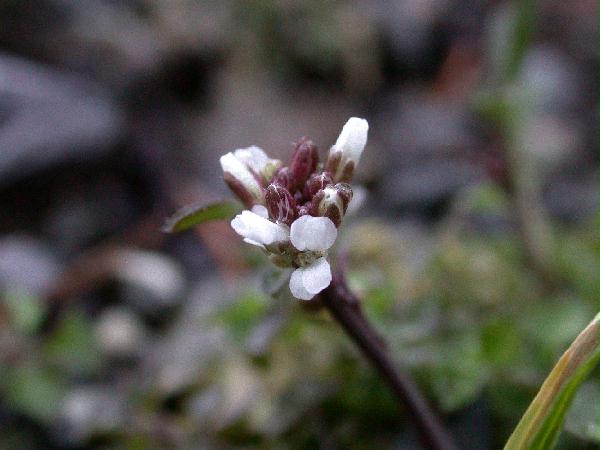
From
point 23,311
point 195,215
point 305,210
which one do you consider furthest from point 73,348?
point 305,210

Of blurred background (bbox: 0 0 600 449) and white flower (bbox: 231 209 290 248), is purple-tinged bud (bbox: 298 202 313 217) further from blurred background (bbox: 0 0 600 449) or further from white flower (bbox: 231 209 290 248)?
blurred background (bbox: 0 0 600 449)

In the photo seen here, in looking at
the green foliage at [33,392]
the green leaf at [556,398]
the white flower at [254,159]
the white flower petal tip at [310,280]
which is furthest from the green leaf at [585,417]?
the green foliage at [33,392]

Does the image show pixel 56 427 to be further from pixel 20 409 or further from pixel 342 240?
pixel 342 240

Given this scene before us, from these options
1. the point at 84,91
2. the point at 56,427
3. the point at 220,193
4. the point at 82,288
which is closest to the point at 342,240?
the point at 56,427

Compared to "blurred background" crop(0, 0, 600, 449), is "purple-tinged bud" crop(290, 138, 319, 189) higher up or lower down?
lower down

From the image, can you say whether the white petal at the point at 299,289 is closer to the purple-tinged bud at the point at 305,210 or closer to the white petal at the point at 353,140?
the purple-tinged bud at the point at 305,210

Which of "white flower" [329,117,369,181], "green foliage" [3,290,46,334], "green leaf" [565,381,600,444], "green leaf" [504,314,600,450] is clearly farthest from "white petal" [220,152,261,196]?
"green foliage" [3,290,46,334]
